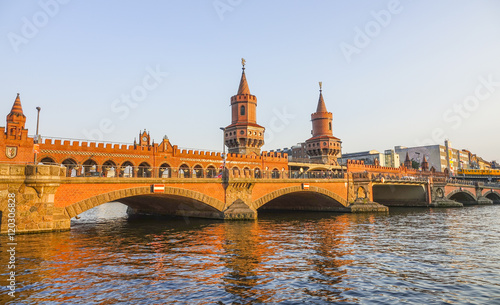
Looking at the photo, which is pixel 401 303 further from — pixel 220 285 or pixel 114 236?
pixel 114 236

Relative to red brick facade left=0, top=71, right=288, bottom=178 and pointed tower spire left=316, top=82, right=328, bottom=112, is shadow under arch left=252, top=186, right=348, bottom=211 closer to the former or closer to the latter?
red brick facade left=0, top=71, right=288, bottom=178

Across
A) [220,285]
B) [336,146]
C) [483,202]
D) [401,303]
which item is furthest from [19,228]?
[483,202]

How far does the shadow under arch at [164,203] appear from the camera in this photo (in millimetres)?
24891

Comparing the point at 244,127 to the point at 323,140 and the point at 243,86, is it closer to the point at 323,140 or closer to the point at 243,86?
the point at 243,86

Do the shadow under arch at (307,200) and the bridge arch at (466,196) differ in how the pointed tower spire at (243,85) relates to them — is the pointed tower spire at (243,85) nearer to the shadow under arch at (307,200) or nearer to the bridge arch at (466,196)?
the shadow under arch at (307,200)

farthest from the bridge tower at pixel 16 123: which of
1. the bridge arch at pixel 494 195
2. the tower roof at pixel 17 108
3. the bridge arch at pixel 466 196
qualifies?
the bridge arch at pixel 494 195

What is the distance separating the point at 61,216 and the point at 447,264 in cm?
2457

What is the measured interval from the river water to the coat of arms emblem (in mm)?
18637

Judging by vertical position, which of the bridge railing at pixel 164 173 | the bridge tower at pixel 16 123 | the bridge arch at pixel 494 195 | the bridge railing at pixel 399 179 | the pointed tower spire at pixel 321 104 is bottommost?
the bridge arch at pixel 494 195

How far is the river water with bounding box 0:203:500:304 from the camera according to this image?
11.5 meters

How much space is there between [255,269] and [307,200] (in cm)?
3502

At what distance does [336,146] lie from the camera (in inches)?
3049

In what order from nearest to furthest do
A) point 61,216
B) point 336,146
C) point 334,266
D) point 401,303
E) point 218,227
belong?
point 401,303 → point 334,266 → point 61,216 → point 218,227 → point 336,146

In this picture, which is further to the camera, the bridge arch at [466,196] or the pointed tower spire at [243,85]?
the bridge arch at [466,196]
